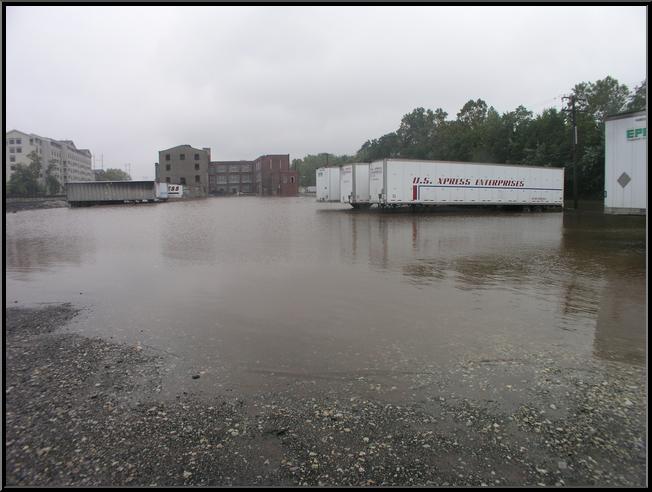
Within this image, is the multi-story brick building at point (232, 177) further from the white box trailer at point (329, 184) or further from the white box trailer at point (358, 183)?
the white box trailer at point (358, 183)

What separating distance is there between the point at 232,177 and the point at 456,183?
8690cm

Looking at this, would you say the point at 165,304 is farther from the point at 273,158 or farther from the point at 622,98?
the point at 273,158

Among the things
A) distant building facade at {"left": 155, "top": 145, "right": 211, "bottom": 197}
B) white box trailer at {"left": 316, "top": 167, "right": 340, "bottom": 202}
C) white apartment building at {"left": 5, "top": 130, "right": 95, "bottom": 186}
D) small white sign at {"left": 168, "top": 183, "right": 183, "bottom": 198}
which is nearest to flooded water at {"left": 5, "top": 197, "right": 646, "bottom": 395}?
white box trailer at {"left": 316, "top": 167, "right": 340, "bottom": 202}

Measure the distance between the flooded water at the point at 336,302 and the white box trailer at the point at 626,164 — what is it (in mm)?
1383

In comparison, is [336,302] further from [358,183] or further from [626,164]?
[358,183]

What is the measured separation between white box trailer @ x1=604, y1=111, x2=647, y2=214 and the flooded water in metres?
1.38

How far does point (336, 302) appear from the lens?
734 cm

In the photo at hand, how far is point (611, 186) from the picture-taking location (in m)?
13.1

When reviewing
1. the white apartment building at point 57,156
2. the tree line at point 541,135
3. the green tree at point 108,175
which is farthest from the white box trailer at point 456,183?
the green tree at point 108,175

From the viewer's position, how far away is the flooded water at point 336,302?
502 cm

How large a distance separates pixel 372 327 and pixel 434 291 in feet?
7.97

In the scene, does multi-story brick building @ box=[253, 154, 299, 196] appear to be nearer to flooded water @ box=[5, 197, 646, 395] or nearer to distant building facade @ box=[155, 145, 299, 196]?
distant building facade @ box=[155, 145, 299, 196]

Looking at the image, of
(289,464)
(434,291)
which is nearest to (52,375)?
(289,464)

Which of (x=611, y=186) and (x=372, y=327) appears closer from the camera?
(x=372, y=327)
